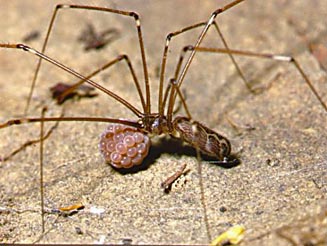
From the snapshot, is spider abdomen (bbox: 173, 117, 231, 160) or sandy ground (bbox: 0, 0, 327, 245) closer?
sandy ground (bbox: 0, 0, 327, 245)

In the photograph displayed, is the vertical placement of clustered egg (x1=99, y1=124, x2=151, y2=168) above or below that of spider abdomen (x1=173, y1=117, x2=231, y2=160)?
above

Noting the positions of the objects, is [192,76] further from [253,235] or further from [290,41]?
[253,235]

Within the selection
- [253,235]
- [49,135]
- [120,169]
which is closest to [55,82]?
[49,135]

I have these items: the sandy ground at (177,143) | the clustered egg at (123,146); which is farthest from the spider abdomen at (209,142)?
the clustered egg at (123,146)

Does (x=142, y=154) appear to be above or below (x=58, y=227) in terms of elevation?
above

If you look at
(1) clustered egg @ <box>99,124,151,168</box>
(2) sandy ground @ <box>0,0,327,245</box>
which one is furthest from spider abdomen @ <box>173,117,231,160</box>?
(1) clustered egg @ <box>99,124,151,168</box>

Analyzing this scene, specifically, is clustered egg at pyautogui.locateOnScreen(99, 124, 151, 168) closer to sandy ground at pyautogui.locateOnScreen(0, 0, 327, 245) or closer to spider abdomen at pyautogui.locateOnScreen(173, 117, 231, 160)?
sandy ground at pyautogui.locateOnScreen(0, 0, 327, 245)
